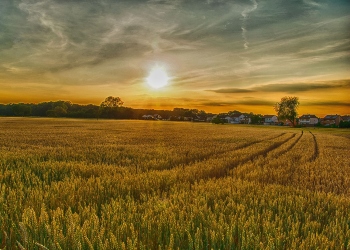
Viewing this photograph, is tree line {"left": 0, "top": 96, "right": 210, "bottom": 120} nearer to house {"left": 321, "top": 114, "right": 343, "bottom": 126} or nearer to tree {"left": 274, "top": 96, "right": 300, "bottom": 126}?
tree {"left": 274, "top": 96, "right": 300, "bottom": 126}

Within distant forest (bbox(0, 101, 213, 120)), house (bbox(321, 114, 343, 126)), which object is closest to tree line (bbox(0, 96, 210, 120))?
distant forest (bbox(0, 101, 213, 120))

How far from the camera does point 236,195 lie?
5152 millimetres

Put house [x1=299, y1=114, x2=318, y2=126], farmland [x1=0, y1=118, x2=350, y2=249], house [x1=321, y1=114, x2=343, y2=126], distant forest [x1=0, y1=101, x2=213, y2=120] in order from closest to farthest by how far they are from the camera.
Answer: farmland [x1=0, y1=118, x2=350, y2=249]
distant forest [x1=0, y1=101, x2=213, y2=120]
house [x1=321, y1=114, x2=343, y2=126]
house [x1=299, y1=114, x2=318, y2=126]

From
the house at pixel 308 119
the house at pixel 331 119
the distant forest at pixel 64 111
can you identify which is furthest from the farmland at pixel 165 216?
the house at pixel 308 119

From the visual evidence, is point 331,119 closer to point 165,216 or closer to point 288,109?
point 288,109

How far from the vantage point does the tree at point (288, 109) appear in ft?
440

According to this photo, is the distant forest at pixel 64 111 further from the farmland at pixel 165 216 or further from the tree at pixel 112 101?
the farmland at pixel 165 216

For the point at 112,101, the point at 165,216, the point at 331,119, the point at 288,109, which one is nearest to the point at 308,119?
the point at 331,119

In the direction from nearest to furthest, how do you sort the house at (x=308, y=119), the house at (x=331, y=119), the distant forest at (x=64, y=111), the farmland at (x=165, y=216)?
the farmland at (x=165, y=216) → the distant forest at (x=64, y=111) → the house at (x=331, y=119) → the house at (x=308, y=119)

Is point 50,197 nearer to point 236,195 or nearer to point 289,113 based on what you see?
point 236,195

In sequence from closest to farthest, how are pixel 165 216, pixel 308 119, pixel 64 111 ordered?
pixel 165 216 < pixel 64 111 < pixel 308 119

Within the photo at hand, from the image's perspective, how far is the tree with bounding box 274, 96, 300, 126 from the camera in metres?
134

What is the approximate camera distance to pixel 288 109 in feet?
447

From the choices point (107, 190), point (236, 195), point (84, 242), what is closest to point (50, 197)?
point (107, 190)
